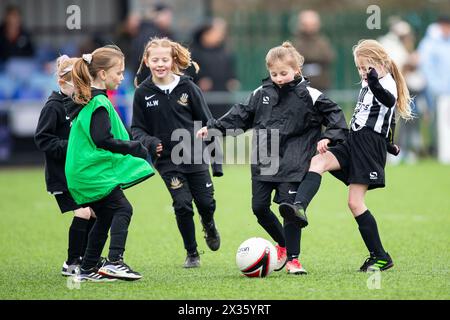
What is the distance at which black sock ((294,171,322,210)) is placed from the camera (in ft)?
24.8

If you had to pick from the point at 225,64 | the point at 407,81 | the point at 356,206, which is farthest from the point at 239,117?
the point at 407,81

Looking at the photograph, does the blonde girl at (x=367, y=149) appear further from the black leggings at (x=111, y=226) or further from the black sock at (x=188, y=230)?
the black leggings at (x=111, y=226)

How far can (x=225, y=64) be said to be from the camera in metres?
18.1

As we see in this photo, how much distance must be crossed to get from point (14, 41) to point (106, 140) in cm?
1123

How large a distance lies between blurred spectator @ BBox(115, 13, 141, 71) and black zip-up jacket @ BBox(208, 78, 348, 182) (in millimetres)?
9040

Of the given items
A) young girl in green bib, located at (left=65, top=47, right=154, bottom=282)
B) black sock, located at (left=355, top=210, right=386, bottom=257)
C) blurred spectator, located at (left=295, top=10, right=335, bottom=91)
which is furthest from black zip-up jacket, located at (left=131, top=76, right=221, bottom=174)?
blurred spectator, located at (left=295, top=10, right=335, bottom=91)

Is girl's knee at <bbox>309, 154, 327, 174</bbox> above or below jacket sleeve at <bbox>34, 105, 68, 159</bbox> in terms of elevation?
below

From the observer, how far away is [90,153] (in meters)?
7.26

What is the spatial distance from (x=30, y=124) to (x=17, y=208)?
4.76 metres

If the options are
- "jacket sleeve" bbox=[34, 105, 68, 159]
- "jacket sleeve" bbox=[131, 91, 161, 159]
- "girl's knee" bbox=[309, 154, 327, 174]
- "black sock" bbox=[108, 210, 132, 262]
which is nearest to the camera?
"black sock" bbox=[108, 210, 132, 262]

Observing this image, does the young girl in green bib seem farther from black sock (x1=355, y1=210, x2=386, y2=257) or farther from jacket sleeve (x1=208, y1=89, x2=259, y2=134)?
black sock (x1=355, y1=210, x2=386, y2=257)

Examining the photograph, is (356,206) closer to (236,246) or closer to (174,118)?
(174,118)
